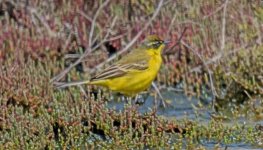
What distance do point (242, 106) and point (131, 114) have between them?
7.51 feet

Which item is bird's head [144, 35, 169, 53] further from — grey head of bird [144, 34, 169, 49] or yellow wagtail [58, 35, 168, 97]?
yellow wagtail [58, 35, 168, 97]

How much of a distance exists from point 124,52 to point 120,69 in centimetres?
178

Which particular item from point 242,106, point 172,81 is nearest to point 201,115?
point 242,106

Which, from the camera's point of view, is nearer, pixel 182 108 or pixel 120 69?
pixel 120 69

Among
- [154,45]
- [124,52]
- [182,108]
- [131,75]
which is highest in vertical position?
[154,45]

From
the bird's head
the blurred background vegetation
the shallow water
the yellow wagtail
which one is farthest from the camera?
the bird's head

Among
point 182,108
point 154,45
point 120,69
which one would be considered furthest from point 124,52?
point 120,69

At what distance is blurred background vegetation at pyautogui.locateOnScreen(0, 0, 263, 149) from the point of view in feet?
27.1

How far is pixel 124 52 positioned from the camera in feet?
37.2

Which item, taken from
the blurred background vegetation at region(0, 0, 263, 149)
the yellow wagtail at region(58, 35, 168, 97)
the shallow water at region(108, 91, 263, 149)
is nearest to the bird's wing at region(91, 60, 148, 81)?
the yellow wagtail at region(58, 35, 168, 97)

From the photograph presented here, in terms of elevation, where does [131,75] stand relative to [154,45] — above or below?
below

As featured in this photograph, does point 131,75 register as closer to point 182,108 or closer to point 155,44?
point 155,44

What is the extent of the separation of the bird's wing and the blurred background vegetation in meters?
0.22

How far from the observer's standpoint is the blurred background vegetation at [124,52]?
827 cm
